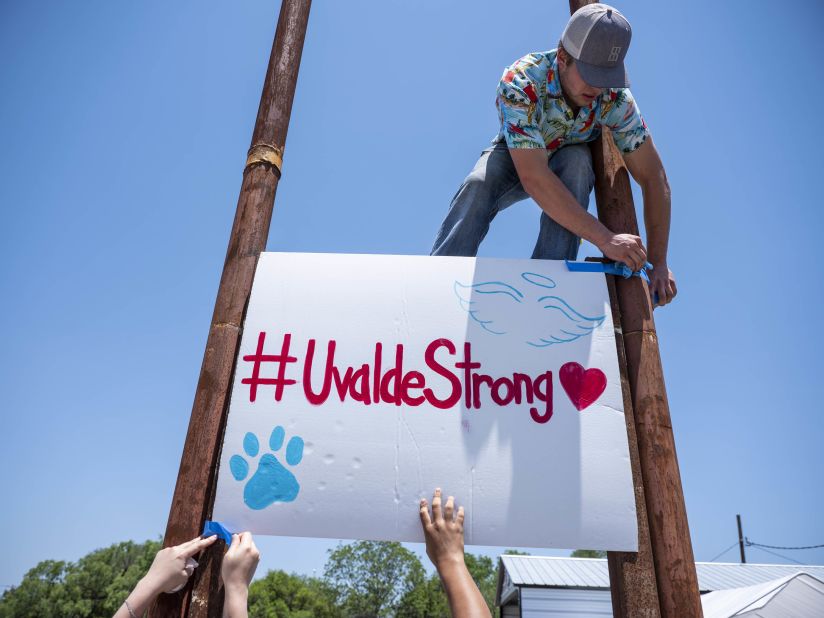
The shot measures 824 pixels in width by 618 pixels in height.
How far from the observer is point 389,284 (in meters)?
1.90

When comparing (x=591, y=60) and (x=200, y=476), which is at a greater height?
(x=591, y=60)

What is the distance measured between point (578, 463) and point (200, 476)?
1.19m

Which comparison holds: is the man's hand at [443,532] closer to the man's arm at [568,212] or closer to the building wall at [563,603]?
the man's arm at [568,212]

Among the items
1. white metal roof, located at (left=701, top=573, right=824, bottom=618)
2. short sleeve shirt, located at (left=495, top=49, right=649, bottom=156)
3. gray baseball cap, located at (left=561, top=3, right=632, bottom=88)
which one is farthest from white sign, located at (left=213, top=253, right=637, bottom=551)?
white metal roof, located at (left=701, top=573, right=824, bottom=618)

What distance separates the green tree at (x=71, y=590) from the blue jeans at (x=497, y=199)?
4357cm

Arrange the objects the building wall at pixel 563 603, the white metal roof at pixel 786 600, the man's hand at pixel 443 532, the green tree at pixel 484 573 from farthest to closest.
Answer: the green tree at pixel 484 573
the building wall at pixel 563 603
the white metal roof at pixel 786 600
the man's hand at pixel 443 532

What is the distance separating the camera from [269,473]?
5.39 feet

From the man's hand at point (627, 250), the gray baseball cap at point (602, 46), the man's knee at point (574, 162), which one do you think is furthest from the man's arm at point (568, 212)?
the gray baseball cap at point (602, 46)

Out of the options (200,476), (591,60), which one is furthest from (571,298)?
(200,476)

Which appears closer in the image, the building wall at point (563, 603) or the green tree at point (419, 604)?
the building wall at point (563, 603)

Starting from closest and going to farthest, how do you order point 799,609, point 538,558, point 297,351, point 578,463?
point 578,463, point 297,351, point 799,609, point 538,558

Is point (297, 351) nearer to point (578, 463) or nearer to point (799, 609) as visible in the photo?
point (578, 463)

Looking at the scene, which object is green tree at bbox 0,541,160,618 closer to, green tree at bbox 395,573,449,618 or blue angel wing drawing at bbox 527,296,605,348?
green tree at bbox 395,573,449,618

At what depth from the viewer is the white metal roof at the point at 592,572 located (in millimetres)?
14477
